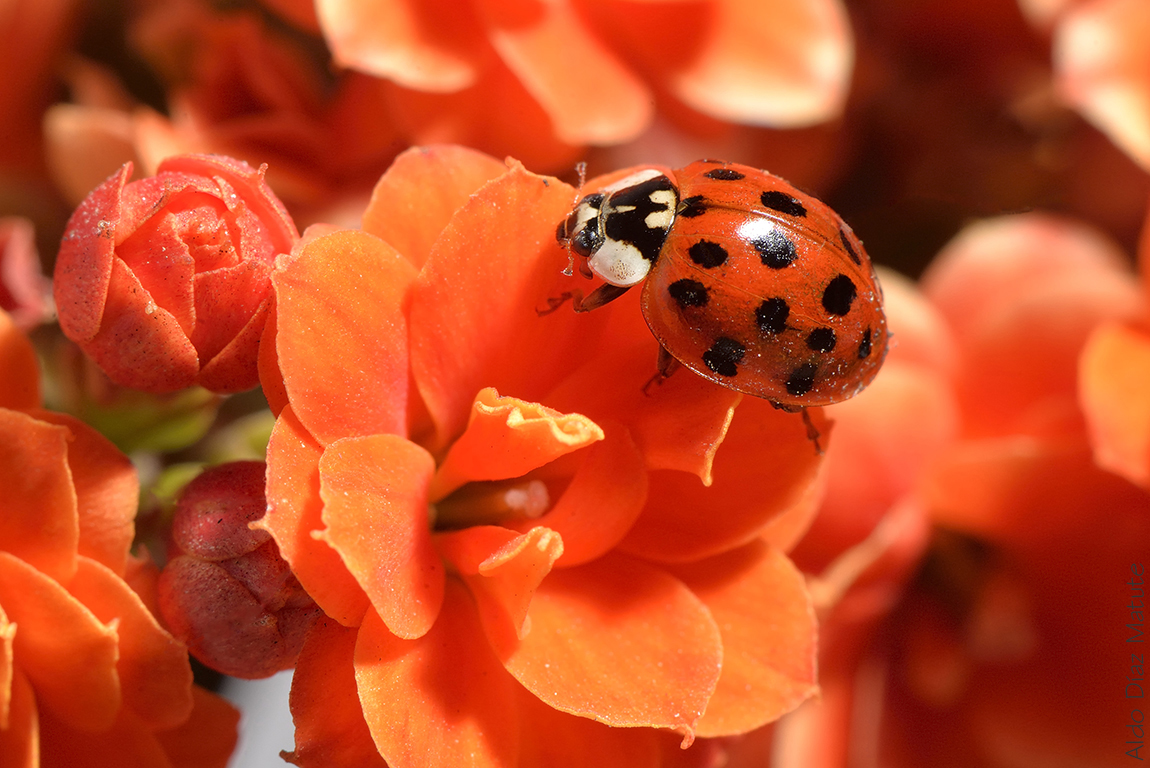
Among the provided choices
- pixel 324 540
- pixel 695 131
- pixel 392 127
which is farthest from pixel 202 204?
pixel 695 131

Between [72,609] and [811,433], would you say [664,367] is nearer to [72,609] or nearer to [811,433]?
[811,433]

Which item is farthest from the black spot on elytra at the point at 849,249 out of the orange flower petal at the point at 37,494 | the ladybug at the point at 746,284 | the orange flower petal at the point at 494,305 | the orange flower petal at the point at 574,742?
the orange flower petal at the point at 37,494

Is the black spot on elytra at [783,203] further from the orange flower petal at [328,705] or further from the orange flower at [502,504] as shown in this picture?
the orange flower petal at [328,705]

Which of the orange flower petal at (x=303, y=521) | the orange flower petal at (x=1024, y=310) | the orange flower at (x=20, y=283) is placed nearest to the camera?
the orange flower petal at (x=303, y=521)

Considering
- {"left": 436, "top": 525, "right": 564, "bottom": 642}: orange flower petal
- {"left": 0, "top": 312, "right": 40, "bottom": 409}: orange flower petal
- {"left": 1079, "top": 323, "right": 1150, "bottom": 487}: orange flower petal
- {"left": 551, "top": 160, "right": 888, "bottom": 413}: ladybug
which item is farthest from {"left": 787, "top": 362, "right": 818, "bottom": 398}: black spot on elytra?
{"left": 0, "top": 312, "right": 40, "bottom": 409}: orange flower petal

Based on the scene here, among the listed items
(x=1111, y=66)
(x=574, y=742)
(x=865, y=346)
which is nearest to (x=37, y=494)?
(x=574, y=742)
